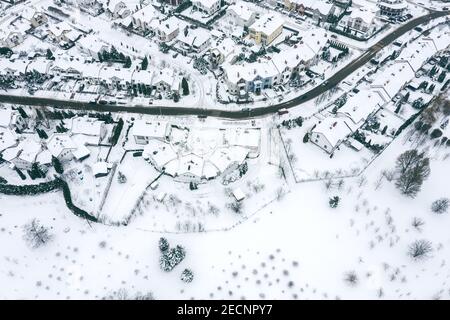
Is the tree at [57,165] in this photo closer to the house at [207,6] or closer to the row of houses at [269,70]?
the row of houses at [269,70]

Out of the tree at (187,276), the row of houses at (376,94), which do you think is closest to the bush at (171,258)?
the tree at (187,276)

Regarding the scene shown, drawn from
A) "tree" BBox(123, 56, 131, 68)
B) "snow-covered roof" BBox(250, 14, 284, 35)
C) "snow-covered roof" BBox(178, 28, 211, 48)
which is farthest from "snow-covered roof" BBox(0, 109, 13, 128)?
"snow-covered roof" BBox(250, 14, 284, 35)

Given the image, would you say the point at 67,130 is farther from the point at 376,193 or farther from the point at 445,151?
the point at 445,151

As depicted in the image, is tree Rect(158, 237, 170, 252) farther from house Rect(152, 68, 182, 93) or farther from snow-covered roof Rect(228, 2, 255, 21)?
snow-covered roof Rect(228, 2, 255, 21)

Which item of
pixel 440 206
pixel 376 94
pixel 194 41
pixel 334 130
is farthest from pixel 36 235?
pixel 376 94

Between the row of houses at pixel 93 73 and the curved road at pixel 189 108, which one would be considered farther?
the row of houses at pixel 93 73

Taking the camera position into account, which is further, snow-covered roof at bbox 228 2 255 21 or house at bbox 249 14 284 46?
snow-covered roof at bbox 228 2 255 21
